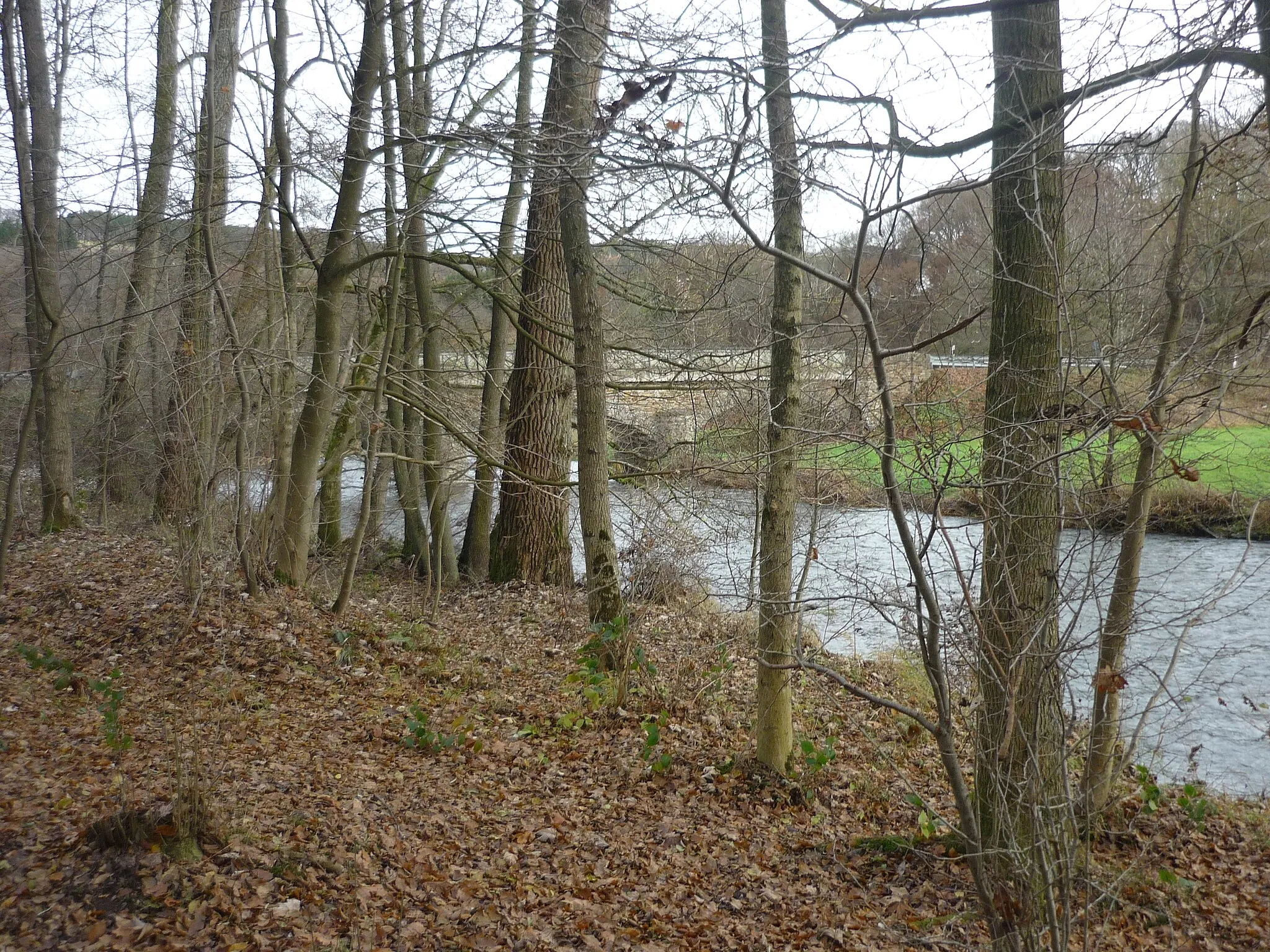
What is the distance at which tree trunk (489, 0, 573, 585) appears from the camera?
33.7ft

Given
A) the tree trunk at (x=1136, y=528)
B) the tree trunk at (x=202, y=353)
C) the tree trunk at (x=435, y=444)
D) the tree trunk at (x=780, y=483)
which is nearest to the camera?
the tree trunk at (x=1136, y=528)

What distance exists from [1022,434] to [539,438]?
288 inches

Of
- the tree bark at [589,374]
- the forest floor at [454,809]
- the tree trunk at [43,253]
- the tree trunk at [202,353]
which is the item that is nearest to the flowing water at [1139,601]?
the forest floor at [454,809]

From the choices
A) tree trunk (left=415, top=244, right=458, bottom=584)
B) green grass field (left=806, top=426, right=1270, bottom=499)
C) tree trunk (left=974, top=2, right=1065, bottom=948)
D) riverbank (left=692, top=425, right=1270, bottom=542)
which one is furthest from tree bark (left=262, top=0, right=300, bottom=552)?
tree trunk (left=974, top=2, right=1065, bottom=948)

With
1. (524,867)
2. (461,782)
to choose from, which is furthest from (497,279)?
(524,867)

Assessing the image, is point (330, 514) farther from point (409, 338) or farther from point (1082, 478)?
point (1082, 478)

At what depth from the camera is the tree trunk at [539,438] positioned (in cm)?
1028

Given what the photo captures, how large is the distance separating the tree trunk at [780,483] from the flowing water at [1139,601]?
230 mm

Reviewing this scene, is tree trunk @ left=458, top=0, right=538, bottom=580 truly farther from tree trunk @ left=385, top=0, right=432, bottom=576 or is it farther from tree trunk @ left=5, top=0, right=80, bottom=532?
tree trunk @ left=5, top=0, right=80, bottom=532

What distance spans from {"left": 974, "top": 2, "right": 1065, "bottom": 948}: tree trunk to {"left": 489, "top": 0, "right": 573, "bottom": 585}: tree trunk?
601 centimetres

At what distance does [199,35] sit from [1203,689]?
11.3m

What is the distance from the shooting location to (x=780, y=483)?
5.40 m

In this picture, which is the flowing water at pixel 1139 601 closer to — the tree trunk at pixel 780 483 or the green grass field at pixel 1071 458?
the tree trunk at pixel 780 483

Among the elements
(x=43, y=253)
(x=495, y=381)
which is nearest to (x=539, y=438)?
(x=495, y=381)
